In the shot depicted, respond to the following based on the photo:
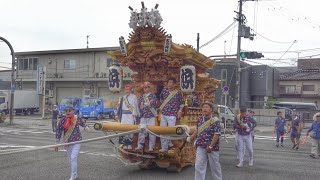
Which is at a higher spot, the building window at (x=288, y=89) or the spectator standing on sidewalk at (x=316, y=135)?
the building window at (x=288, y=89)

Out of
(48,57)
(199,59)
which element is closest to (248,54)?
(199,59)

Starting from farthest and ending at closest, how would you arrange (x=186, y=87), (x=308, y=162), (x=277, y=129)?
(x=277, y=129) → (x=308, y=162) → (x=186, y=87)

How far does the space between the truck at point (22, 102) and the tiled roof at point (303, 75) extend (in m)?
29.6

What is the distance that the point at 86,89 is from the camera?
41.1m

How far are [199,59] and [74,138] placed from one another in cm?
424

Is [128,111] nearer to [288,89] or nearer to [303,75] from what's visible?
[288,89]

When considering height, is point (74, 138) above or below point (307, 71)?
below

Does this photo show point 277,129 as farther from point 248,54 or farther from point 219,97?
point 219,97

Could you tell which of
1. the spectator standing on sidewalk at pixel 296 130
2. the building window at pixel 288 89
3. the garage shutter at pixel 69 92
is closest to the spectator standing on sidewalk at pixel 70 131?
the spectator standing on sidewalk at pixel 296 130

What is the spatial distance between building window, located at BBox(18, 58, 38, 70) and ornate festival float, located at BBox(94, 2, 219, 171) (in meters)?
35.6

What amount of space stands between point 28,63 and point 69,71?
6.27 m

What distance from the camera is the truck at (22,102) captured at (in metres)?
38.3

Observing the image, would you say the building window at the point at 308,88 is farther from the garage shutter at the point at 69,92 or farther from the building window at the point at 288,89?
the garage shutter at the point at 69,92

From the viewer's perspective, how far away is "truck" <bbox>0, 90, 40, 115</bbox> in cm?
3831
